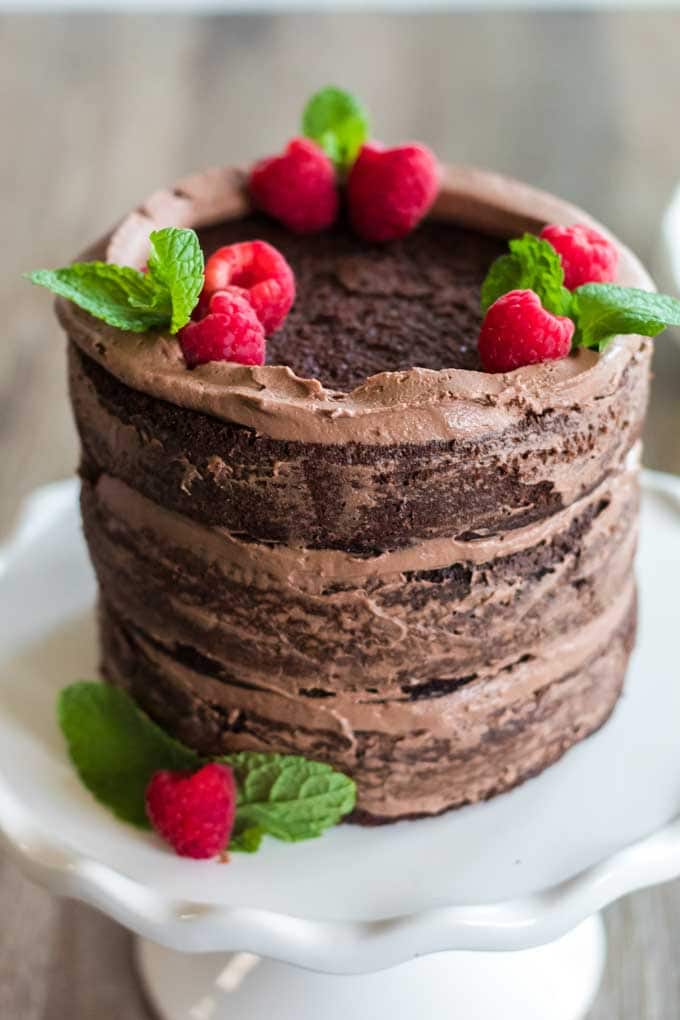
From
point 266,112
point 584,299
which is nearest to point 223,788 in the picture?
point 584,299

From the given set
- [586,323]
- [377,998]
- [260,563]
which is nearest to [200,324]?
[260,563]

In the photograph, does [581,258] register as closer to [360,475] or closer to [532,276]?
[532,276]

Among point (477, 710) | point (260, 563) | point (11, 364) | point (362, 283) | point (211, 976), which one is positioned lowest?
point (211, 976)

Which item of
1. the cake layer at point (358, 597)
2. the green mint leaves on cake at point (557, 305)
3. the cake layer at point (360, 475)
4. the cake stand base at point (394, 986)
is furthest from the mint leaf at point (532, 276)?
the cake stand base at point (394, 986)

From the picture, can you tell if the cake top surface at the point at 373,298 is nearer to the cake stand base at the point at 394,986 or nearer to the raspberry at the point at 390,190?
the raspberry at the point at 390,190

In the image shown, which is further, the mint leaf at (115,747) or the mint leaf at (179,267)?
the mint leaf at (115,747)

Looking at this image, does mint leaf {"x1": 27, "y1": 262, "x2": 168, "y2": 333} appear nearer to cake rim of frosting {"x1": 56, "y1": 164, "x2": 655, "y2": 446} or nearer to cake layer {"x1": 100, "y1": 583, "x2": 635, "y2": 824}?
cake rim of frosting {"x1": 56, "y1": 164, "x2": 655, "y2": 446}

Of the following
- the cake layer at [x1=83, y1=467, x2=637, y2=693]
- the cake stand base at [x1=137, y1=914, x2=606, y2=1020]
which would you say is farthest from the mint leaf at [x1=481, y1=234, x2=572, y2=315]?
the cake stand base at [x1=137, y1=914, x2=606, y2=1020]

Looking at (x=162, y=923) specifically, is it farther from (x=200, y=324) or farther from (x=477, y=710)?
(x=200, y=324)
